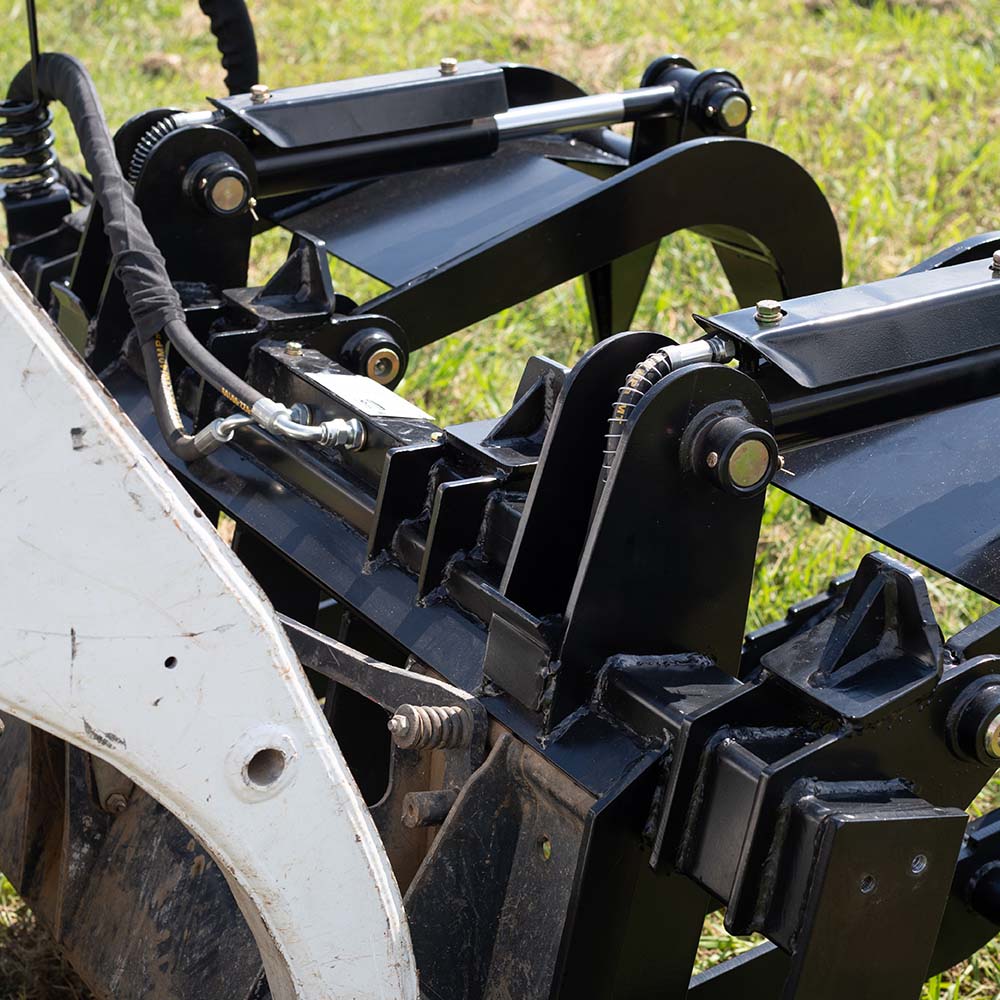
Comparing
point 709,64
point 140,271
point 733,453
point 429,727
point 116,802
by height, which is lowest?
point 116,802

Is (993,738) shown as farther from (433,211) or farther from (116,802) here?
(433,211)

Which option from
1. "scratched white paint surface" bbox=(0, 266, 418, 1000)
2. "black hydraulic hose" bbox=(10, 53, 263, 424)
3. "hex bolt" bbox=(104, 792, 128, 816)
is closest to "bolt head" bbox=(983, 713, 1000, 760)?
"scratched white paint surface" bbox=(0, 266, 418, 1000)

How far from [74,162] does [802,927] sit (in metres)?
4.69

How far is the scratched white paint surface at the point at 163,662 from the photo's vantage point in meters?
1.04

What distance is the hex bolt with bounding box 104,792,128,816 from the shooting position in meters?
1.86

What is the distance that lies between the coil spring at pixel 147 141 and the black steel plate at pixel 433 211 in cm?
27

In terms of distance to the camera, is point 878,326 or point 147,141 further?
point 147,141

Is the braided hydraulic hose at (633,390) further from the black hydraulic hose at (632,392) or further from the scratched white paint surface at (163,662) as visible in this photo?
the scratched white paint surface at (163,662)

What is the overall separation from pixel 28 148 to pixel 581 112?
0.98 m

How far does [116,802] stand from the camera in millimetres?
1864

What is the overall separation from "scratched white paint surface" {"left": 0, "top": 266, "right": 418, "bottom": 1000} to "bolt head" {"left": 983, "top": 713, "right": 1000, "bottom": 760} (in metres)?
0.58

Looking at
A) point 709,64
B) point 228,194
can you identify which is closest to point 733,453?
point 228,194

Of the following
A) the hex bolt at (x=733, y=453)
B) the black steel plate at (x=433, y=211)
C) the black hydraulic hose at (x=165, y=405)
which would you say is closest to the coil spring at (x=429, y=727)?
the hex bolt at (x=733, y=453)

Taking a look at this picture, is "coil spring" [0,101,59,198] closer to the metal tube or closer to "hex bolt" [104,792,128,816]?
the metal tube
